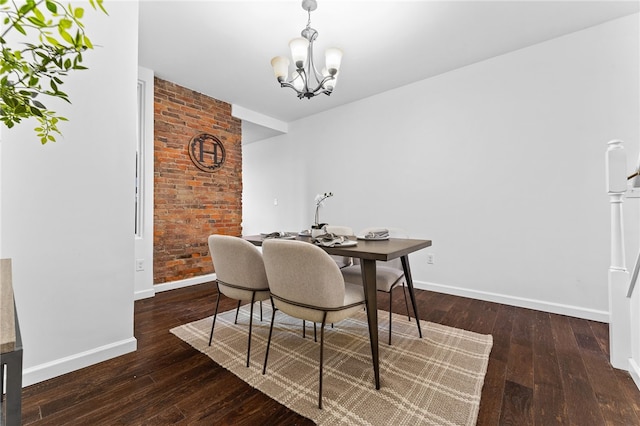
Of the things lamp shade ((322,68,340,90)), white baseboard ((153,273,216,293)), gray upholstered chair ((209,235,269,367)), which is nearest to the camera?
gray upholstered chair ((209,235,269,367))

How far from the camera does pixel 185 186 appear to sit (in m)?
3.69

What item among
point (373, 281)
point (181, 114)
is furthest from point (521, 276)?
point (181, 114)

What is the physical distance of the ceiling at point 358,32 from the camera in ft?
7.44

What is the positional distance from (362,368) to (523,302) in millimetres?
2090

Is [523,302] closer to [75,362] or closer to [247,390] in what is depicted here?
[247,390]

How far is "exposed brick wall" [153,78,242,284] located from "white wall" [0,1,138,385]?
1.62 metres

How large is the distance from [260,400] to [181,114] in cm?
348

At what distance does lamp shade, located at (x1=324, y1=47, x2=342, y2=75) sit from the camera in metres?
2.22

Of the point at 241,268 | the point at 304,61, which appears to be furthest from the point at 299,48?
the point at 241,268

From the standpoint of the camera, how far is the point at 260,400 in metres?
1.50

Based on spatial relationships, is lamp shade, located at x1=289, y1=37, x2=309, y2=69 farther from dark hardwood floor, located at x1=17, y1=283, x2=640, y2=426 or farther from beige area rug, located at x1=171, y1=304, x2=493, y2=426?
dark hardwood floor, located at x1=17, y1=283, x2=640, y2=426

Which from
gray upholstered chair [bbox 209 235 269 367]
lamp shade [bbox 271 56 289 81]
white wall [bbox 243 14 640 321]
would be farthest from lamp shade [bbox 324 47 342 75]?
white wall [bbox 243 14 640 321]

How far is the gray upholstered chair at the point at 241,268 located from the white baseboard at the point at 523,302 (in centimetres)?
237

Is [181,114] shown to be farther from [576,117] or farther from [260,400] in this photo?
[576,117]
